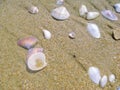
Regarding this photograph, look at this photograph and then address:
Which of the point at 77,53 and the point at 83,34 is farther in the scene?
the point at 83,34

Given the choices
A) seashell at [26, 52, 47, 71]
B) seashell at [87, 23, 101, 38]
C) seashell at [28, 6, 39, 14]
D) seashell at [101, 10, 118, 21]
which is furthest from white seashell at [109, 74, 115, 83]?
seashell at [28, 6, 39, 14]

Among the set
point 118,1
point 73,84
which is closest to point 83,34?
point 73,84

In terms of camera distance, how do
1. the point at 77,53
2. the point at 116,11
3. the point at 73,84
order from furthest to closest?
the point at 116,11, the point at 77,53, the point at 73,84

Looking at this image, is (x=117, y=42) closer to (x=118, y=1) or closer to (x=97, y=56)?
(x=97, y=56)

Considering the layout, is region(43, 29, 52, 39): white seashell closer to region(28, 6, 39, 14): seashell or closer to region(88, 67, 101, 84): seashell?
region(28, 6, 39, 14): seashell

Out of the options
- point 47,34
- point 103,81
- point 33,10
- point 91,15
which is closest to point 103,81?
point 103,81

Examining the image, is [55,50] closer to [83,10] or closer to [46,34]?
[46,34]
